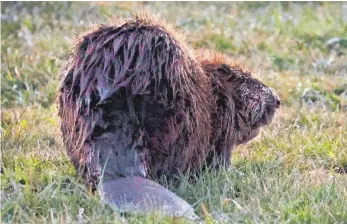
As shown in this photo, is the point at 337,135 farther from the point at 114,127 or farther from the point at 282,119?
the point at 114,127

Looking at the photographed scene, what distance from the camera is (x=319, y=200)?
9.32 ft

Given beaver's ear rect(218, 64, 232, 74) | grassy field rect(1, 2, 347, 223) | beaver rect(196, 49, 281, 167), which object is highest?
beaver's ear rect(218, 64, 232, 74)

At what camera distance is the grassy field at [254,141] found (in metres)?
2.72

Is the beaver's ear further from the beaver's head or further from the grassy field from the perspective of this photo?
the grassy field

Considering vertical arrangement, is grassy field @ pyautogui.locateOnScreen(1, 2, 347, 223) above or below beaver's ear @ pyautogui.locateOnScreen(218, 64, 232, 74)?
below

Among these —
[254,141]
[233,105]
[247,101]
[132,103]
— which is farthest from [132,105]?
[254,141]

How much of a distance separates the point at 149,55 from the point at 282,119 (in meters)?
2.03

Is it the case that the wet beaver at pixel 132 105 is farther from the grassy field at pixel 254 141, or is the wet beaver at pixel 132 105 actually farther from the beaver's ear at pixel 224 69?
the beaver's ear at pixel 224 69

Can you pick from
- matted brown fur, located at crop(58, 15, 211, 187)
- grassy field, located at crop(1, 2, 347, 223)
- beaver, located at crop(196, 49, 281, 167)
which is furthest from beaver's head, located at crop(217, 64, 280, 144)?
matted brown fur, located at crop(58, 15, 211, 187)

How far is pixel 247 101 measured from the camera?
326cm

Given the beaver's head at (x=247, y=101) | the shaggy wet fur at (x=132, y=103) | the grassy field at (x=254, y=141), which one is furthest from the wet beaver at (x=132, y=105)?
the beaver's head at (x=247, y=101)

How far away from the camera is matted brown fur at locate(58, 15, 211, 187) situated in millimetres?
2729

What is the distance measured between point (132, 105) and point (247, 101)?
72 centimetres

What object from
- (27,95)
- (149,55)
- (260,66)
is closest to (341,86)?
(260,66)
